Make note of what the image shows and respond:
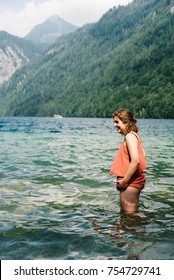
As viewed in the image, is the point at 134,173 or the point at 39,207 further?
the point at 39,207

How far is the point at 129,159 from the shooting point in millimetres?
8594

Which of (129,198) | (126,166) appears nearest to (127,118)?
(126,166)

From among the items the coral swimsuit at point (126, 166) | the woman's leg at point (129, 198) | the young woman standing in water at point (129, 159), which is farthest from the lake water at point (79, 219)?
the coral swimsuit at point (126, 166)

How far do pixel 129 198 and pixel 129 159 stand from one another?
1101 millimetres

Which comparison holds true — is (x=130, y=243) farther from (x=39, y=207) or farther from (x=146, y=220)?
(x=39, y=207)

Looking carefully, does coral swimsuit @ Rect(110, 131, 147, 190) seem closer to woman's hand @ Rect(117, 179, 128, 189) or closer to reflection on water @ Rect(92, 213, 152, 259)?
woman's hand @ Rect(117, 179, 128, 189)

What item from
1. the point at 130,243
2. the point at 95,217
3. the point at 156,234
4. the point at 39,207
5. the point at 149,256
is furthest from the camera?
the point at 39,207

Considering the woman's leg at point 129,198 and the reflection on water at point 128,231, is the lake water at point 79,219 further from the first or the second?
the woman's leg at point 129,198

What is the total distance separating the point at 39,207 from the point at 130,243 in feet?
13.0

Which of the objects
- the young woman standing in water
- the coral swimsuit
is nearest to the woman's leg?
the young woman standing in water

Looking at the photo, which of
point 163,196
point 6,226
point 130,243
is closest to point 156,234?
point 130,243

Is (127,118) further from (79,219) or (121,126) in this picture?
(79,219)

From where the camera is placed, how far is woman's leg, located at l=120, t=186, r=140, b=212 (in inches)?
351

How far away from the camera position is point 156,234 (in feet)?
26.9
